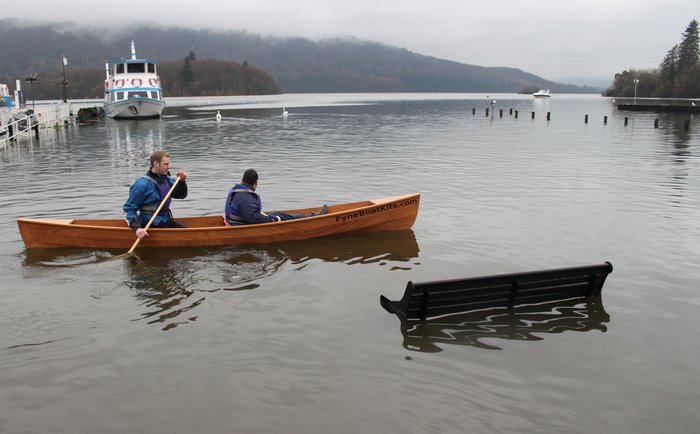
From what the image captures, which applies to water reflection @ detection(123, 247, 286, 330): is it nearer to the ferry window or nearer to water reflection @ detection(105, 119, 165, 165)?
water reflection @ detection(105, 119, 165, 165)

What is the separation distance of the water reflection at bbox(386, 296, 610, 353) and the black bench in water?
129 mm

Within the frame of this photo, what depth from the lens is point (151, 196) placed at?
1208cm

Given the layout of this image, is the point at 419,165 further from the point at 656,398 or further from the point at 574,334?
the point at 656,398

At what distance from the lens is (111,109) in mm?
64625

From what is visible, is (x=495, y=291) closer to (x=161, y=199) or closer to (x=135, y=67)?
(x=161, y=199)

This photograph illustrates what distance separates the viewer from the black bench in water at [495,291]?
8.43 meters

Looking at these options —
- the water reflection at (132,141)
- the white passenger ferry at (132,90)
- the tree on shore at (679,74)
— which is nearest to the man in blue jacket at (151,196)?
the water reflection at (132,141)

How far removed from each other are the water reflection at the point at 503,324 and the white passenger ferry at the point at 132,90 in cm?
6150

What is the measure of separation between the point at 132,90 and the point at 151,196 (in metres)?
57.7

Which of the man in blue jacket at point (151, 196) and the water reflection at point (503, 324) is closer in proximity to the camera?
the water reflection at point (503, 324)

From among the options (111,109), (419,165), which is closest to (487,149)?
(419,165)

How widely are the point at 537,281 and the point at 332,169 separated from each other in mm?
16677

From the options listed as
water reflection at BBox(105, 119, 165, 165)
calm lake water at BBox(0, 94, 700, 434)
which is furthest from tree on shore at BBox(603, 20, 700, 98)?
calm lake water at BBox(0, 94, 700, 434)

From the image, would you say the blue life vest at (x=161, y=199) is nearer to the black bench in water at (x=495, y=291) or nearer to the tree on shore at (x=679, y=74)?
the black bench in water at (x=495, y=291)
